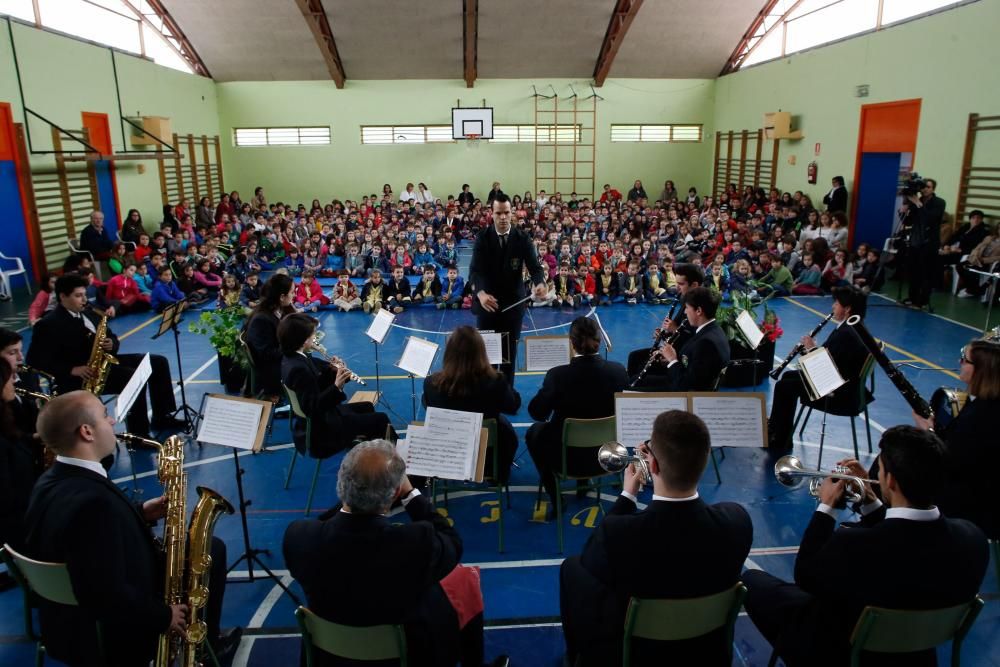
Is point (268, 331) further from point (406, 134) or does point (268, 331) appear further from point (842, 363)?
point (406, 134)

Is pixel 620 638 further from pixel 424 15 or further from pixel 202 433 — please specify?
pixel 424 15

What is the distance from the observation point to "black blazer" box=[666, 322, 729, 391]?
5543mm

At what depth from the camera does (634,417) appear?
432cm

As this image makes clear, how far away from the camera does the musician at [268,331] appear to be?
261 inches

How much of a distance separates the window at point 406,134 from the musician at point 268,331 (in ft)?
60.6

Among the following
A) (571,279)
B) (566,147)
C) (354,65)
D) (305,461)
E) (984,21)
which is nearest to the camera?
(305,461)

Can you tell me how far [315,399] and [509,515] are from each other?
5.67ft

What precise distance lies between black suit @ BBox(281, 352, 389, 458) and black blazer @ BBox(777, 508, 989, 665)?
11.8 ft

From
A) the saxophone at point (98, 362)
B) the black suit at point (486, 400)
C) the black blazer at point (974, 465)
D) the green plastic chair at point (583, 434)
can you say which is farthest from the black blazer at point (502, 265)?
the black blazer at point (974, 465)

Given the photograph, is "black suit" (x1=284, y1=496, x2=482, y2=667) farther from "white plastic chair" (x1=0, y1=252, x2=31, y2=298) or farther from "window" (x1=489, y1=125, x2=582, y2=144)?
"window" (x1=489, y1=125, x2=582, y2=144)

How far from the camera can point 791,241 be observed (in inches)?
594

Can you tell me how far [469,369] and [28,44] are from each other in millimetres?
13669

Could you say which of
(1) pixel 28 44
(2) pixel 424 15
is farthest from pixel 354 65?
(1) pixel 28 44

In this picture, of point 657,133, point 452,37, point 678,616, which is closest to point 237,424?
point 678,616
